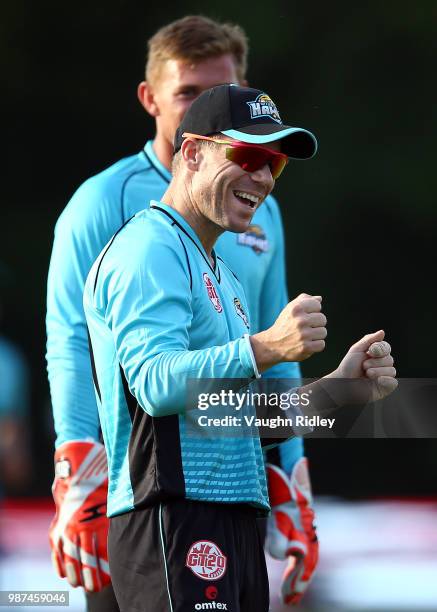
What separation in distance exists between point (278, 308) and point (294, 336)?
120 cm

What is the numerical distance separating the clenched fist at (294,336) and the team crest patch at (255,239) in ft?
3.62

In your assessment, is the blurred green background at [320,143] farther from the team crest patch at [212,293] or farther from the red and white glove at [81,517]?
the team crest patch at [212,293]

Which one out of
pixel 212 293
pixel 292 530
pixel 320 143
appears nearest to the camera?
pixel 212 293

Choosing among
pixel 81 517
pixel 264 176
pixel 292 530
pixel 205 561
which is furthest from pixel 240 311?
pixel 292 530

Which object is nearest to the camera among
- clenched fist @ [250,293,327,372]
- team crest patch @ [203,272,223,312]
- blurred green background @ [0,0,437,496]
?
clenched fist @ [250,293,327,372]

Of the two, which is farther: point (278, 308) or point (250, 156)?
point (278, 308)

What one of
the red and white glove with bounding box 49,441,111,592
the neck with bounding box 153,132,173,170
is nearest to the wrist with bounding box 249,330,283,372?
the red and white glove with bounding box 49,441,111,592

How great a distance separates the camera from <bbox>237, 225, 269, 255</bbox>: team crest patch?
10.6 feet

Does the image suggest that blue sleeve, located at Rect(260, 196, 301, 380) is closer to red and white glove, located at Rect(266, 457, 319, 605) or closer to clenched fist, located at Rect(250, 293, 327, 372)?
red and white glove, located at Rect(266, 457, 319, 605)

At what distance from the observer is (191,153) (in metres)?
2.53

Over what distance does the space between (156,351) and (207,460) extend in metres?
0.27

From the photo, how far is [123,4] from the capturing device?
6.47 metres

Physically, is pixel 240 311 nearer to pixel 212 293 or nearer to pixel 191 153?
pixel 212 293

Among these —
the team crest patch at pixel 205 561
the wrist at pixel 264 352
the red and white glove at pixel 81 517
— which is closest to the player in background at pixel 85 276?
the red and white glove at pixel 81 517
